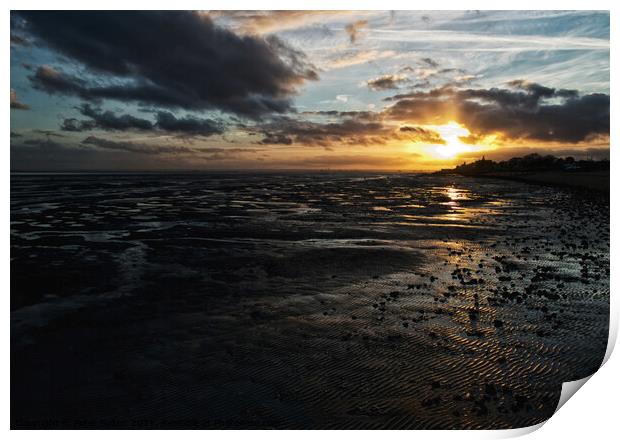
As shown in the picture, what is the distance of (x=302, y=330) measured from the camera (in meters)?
7.98

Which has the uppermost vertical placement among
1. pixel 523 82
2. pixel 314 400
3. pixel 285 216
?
pixel 523 82

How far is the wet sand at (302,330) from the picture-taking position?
595 cm

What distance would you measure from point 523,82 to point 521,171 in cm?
7698

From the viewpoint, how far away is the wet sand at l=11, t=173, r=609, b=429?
5.95 meters

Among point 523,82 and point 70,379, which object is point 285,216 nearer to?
point 523,82

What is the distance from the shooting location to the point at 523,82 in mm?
14148

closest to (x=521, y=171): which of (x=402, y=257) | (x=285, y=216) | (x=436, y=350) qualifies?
(x=285, y=216)

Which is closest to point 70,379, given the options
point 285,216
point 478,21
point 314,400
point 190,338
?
point 190,338

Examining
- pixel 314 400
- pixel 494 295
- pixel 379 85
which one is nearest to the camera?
pixel 314 400

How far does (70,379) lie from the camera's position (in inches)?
257
